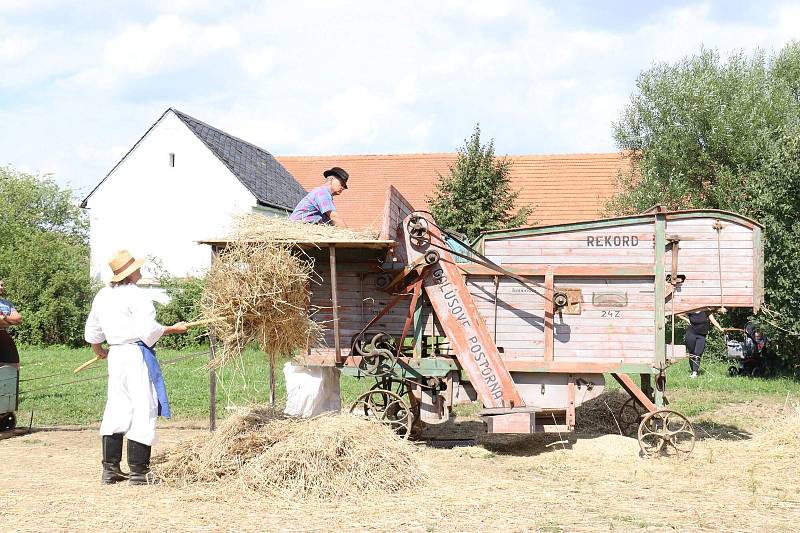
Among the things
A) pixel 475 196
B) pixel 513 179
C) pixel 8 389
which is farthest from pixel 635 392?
pixel 513 179

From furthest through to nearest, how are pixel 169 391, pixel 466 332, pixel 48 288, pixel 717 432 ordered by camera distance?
pixel 48 288
pixel 169 391
pixel 717 432
pixel 466 332

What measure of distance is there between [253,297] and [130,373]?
1.16 meters

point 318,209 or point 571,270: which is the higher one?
point 318,209

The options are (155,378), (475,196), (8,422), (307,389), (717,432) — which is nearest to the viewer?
(155,378)

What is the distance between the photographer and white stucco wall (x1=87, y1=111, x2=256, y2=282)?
24453mm

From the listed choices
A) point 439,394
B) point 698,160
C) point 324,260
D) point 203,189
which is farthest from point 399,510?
point 203,189

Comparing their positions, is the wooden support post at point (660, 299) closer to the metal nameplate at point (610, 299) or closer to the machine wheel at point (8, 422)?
the metal nameplate at point (610, 299)

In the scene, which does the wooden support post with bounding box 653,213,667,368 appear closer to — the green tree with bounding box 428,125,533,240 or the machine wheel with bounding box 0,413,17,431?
the machine wheel with bounding box 0,413,17,431

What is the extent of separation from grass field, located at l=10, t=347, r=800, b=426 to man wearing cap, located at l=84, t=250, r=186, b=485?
9.37 feet

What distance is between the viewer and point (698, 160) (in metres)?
21.0

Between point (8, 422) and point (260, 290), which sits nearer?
point (260, 290)

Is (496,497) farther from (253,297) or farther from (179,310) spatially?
(179,310)

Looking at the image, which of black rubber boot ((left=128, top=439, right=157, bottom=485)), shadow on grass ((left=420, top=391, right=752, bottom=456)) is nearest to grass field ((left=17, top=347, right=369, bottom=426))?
black rubber boot ((left=128, top=439, right=157, bottom=485))

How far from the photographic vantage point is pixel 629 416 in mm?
10672
